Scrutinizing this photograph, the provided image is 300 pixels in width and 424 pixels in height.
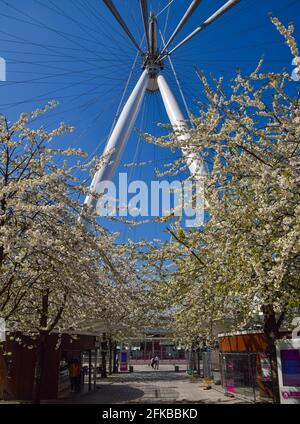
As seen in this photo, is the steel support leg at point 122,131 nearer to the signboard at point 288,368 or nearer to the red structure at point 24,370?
the red structure at point 24,370

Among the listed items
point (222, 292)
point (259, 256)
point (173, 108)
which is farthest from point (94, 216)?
point (173, 108)

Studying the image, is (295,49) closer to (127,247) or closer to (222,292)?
(222,292)

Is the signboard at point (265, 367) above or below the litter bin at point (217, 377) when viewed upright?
above

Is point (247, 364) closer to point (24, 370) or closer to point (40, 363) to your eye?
point (40, 363)

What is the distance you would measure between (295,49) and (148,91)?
25687 millimetres

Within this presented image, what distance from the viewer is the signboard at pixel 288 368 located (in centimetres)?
1023

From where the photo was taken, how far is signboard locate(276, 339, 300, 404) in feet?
33.6

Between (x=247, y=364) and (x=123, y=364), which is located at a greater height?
(x=247, y=364)

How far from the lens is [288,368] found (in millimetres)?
10352

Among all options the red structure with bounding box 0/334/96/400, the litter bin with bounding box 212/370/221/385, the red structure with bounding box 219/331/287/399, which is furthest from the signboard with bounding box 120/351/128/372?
the red structure with bounding box 0/334/96/400

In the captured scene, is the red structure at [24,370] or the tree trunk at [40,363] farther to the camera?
the red structure at [24,370]

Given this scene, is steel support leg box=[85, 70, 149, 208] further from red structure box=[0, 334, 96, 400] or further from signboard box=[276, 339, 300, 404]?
signboard box=[276, 339, 300, 404]

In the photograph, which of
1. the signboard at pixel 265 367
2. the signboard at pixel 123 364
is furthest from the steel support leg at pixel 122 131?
the signboard at pixel 123 364

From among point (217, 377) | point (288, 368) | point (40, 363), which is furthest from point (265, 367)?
point (217, 377)
